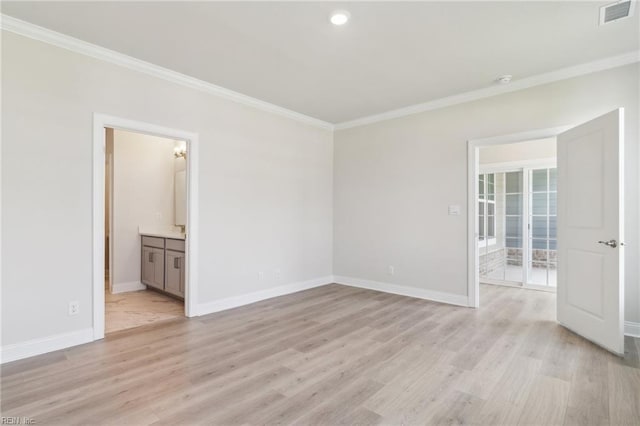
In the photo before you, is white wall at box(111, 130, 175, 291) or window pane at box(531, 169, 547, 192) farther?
window pane at box(531, 169, 547, 192)

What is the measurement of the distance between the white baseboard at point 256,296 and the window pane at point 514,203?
3.43 m

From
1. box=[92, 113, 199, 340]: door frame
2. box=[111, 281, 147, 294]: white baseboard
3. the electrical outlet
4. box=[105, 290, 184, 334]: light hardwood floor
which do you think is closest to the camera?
the electrical outlet

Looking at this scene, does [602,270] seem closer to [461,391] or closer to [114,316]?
[461,391]

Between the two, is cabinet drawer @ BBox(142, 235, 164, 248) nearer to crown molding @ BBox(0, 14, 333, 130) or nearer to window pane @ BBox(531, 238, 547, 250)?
crown molding @ BBox(0, 14, 333, 130)

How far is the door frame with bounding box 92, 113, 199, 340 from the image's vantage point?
311 cm

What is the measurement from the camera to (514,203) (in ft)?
18.7

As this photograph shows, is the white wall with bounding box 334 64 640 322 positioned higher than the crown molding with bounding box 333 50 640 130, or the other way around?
the crown molding with bounding box 333 50 640 130

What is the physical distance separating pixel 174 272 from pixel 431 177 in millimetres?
3888

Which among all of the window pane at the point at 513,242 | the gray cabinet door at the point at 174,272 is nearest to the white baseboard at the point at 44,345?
the gray cabinet door at the point at 174,272

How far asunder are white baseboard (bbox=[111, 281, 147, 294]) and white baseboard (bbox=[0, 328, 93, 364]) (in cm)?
220

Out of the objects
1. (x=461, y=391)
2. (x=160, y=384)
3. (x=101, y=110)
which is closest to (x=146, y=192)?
(x=101, y=110)

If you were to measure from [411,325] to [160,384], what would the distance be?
98.9 inches

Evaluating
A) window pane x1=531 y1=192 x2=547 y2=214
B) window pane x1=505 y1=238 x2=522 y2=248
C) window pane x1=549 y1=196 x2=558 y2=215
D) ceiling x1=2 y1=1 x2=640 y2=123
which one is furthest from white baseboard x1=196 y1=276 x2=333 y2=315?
window pane x1=549 y1=196 x2=558 y2=215

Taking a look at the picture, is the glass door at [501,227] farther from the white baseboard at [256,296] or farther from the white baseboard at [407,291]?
the white baseboard at [256,296]
